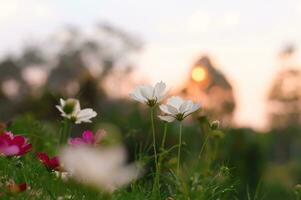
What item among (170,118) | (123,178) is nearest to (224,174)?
(170,118)

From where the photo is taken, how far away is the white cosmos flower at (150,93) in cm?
281

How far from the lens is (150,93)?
111 inches

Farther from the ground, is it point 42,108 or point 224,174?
point 224,174

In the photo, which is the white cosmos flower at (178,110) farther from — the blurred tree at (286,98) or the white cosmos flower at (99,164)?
the blurred tree at (286,98)

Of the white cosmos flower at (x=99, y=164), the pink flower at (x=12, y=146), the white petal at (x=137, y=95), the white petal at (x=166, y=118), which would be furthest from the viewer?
the white petal at (x=137, y=95)

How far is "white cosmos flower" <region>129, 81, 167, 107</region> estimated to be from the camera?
9.23 feet

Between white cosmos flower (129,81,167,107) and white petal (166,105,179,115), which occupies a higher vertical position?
white cosmos flower (129,81,167,107)

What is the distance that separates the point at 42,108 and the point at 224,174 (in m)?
17.4

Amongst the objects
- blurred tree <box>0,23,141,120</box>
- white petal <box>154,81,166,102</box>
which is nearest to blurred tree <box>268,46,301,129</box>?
blurred tree <box>0,23,141,120</box>

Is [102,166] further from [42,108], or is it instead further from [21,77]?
[21,77]

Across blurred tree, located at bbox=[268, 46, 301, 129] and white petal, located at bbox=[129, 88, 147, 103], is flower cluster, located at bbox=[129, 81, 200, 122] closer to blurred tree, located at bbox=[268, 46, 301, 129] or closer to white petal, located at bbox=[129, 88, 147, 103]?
white petal, located at bbox=[129, 88, 147, 103]

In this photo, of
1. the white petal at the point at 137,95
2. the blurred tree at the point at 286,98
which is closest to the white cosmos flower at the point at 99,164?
the white petal at the point at 137,95

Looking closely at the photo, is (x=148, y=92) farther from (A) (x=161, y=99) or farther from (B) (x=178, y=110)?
(B) (x=178, y=110)

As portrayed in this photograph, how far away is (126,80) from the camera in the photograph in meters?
54.1
